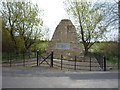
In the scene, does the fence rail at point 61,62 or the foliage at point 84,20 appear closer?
the fence rail at point 61,62

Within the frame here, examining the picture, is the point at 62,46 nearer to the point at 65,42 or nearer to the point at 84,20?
the point at 65,42

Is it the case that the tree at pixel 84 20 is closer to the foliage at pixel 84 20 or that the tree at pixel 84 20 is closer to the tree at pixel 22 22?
the foliage at pixel 84 20

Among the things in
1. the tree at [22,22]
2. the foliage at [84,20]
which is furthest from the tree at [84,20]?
the tree at [22,22]

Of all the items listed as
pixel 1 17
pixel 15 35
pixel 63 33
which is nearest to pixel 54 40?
pixel 63 33

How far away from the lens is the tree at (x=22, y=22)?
17031 mm

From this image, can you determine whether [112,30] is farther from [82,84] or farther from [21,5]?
[21,5]

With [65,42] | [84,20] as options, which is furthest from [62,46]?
[84,20]

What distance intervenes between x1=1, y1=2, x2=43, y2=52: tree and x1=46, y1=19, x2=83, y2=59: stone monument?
4.11 metres

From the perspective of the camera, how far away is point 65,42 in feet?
52.4

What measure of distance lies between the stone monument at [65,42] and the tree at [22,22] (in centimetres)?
411

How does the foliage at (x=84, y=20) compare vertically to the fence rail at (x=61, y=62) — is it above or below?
above

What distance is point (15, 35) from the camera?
17.9 metres

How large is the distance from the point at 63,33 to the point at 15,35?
6.02 meters

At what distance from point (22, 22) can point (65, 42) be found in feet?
19.0
